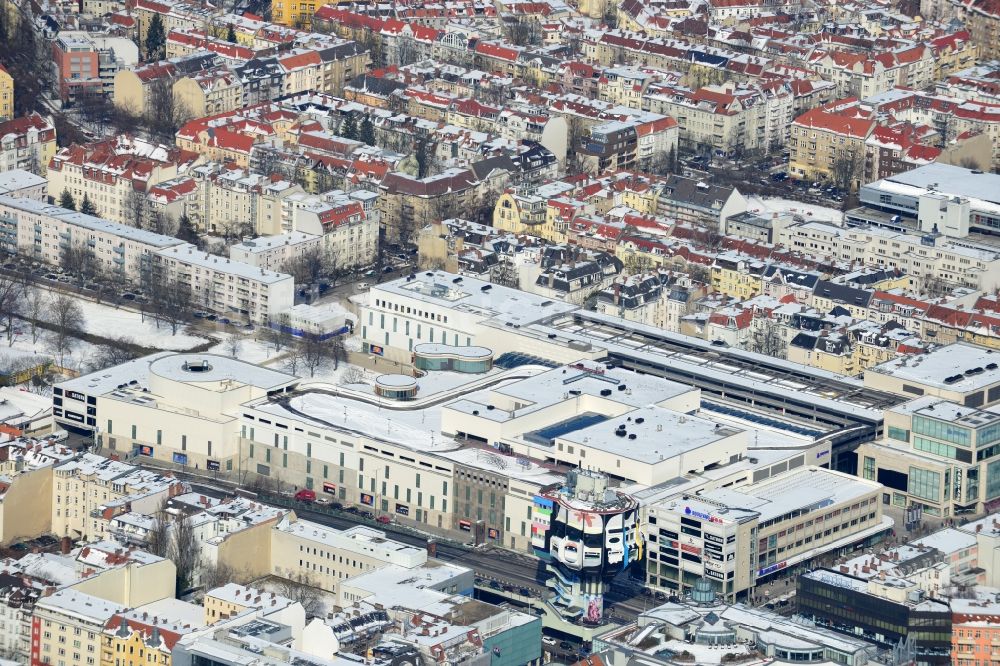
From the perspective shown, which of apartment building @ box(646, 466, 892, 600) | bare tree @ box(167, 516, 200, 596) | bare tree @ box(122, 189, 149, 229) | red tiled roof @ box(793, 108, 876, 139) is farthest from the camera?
red tiled roof @ box(793, 108, 876, 139)

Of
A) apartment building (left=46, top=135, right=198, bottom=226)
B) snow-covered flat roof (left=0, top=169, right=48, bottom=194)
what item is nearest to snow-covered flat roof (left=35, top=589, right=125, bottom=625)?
apartment building (left=46, top=135, right=198, bottom=226)

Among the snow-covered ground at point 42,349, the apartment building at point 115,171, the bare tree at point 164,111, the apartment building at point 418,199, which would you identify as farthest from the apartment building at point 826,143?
the snow-covered ground at point 42,349

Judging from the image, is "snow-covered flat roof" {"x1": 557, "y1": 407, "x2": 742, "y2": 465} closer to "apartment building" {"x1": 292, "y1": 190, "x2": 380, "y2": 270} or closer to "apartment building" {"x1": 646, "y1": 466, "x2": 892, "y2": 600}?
"apartment building" {"x1": 646, "y1": 466, "x2": 892, "y2": 600}

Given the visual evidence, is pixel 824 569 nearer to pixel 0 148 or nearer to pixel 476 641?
pixel 476 641

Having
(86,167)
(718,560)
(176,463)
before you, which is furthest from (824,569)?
(86,167)

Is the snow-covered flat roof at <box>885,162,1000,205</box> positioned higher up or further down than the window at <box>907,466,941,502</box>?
higher up

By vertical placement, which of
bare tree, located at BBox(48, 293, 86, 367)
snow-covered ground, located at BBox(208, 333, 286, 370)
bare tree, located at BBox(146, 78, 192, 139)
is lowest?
snow-covered ground, located at BBox(208, 333, 286, 370)

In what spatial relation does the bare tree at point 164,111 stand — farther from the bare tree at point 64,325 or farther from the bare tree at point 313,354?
the bare tree at point 313,354
